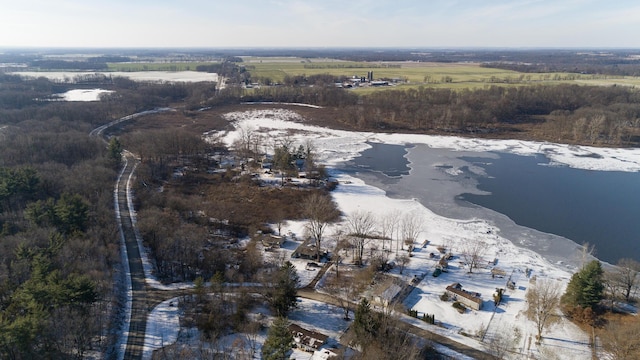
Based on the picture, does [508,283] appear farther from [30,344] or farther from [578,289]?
[30,344]

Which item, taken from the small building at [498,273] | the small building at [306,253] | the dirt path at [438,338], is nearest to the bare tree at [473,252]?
the small building at [498,273]

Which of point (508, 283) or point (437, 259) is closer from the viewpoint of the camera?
point (508, 283)

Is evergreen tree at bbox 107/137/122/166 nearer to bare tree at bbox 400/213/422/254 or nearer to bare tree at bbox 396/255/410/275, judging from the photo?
bare tree at bbox 400/213/422/254

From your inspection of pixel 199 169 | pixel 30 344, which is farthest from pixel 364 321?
pixel 199 169

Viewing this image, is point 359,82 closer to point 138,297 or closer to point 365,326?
point 138,297

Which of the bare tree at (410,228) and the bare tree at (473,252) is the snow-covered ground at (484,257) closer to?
the bare tree at (473,252)

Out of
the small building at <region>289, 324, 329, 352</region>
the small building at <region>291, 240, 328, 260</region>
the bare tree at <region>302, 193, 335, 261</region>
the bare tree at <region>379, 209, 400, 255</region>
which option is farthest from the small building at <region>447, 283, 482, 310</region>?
the bare tree at <region>302, 193, 335, 261</region>

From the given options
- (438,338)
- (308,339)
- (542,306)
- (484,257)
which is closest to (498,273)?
(484,257)
